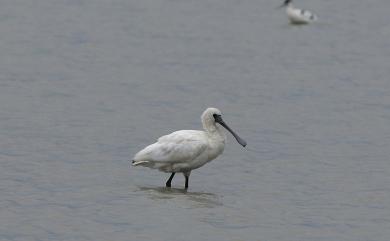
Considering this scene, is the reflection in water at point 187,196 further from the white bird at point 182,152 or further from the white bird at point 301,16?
the white bird at point 301,16

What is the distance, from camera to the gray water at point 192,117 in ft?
51.0

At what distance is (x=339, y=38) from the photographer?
36.0m

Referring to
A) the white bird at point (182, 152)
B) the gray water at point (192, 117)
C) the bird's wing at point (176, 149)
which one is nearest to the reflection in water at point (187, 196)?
the gray water at point (192, 117)

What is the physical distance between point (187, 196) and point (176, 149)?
0.63 meters

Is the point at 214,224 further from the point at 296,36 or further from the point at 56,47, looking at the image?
the point at 296,36

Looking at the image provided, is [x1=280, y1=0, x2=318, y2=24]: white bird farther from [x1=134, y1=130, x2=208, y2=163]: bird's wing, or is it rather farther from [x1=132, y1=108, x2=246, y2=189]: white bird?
[x1=134, y1=130, x2=208, y2=163]: bird's wing

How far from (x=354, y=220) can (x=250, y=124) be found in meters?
7.57

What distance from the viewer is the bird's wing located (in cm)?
1691

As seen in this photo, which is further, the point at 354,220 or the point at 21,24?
the point at 21,24

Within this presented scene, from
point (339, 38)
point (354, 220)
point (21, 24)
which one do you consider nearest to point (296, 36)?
point (339, 38)

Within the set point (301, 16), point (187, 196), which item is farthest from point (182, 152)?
point (301, 16)

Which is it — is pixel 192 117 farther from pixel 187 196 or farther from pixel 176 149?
pixel 187 196

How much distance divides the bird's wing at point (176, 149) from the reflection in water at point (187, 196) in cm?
42

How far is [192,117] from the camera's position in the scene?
23750 mm
